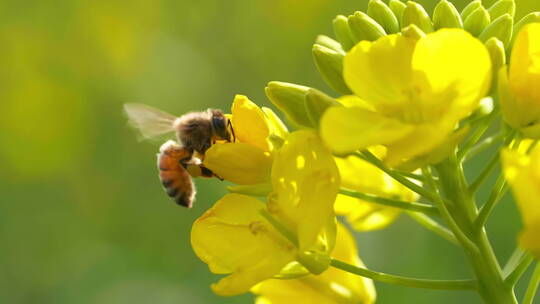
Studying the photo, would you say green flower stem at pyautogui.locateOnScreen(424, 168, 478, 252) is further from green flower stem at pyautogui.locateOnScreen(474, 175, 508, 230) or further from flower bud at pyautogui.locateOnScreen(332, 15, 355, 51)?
flower bud at pyautogui.locateOnScreen(332, 15, 355, 51)

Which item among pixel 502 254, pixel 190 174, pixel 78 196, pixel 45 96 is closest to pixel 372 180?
pixel 190 174

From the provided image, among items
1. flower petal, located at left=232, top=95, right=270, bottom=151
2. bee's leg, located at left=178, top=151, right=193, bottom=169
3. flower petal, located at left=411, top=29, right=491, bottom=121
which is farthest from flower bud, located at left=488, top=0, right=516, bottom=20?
bee's leg, located at left=178, top=151, right=193, bottom=169

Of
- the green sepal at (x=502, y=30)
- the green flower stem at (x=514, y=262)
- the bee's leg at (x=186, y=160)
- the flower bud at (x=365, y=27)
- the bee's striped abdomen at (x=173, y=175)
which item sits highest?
the flower bud at (x=365, y=27)

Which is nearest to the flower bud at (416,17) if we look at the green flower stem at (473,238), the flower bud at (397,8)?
the flower bud at (397,8)

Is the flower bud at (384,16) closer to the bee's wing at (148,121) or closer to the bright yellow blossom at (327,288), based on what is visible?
the bright yellow blossom at (327,288)

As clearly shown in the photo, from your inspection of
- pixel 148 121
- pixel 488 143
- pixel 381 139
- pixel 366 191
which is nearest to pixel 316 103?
pixel 381 139

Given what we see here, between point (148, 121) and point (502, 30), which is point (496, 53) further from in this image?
point (148, 121)

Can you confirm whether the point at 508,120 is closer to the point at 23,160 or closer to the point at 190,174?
the point at 190,174
